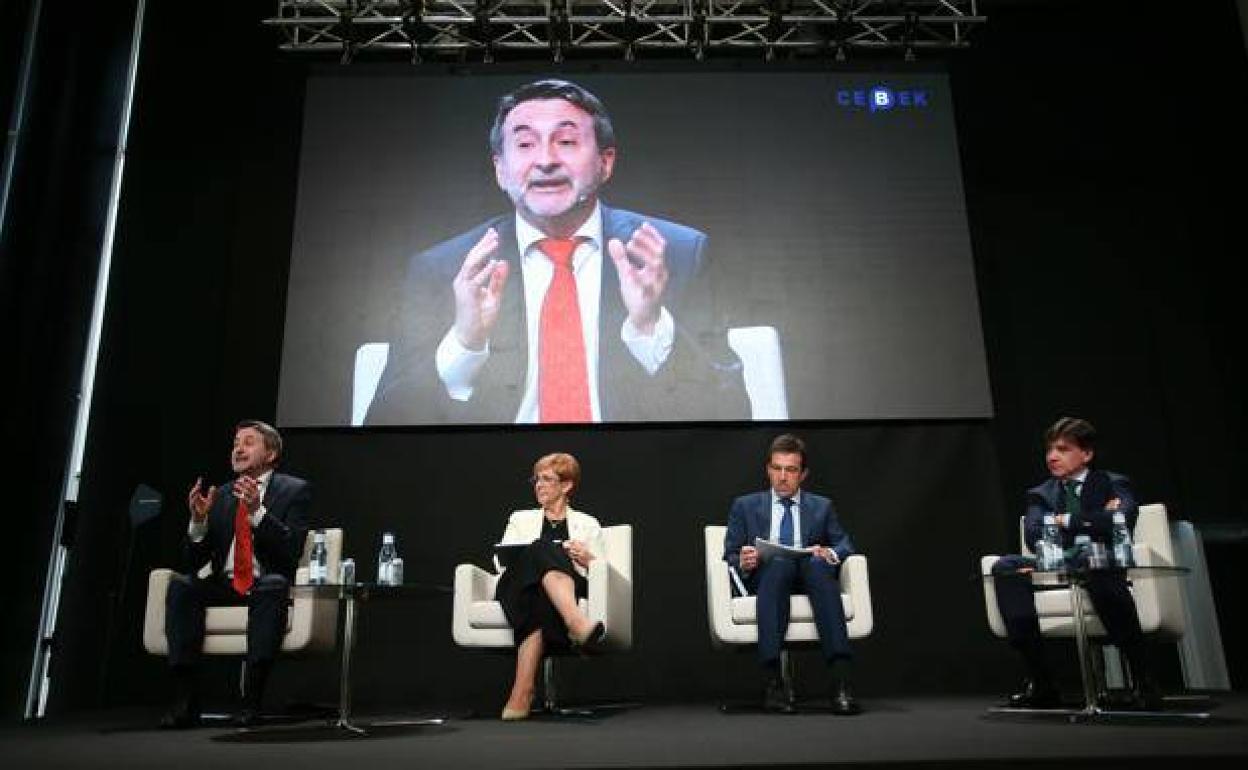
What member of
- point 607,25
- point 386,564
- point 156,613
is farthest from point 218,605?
point 607,25

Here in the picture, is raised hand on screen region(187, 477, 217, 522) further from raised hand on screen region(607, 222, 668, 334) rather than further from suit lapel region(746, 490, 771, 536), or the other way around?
raised hand on screen region(607, 222, 668, 334)

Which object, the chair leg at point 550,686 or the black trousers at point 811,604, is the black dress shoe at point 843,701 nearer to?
the black trousers at point 811,604

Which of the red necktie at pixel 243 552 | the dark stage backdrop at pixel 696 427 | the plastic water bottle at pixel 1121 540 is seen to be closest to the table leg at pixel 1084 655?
the plastic water bottle at pixel 1121 540

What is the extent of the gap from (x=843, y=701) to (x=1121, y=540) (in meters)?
1.05

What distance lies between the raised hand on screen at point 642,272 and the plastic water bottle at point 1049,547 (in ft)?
7.44

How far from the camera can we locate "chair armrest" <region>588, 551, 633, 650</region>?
363cm

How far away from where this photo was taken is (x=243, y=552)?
337cm

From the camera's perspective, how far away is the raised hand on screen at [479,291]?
16.4 ft

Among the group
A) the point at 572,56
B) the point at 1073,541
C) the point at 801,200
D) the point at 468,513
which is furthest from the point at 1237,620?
the point at 572,56

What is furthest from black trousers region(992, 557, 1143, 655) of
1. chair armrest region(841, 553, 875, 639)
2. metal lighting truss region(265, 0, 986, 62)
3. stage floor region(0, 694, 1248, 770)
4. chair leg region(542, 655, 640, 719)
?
metal lighting truss region(265, 0, 986, 62)

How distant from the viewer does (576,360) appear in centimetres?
496

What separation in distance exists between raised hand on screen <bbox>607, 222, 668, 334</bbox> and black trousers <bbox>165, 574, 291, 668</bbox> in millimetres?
2352

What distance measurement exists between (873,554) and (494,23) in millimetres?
3404

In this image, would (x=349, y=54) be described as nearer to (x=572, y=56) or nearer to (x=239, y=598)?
(x=572, y=56)
